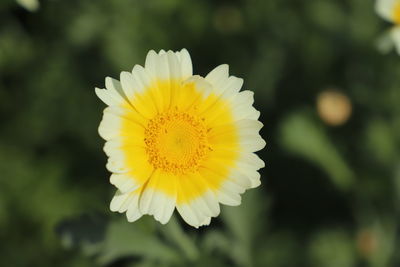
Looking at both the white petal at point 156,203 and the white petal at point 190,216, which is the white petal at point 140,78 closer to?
the white petal at point 156,203

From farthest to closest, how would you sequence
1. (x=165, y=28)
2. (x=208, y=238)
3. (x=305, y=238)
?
(x=165, y=28) → (x=305, y=238) → (x=208, y=238)

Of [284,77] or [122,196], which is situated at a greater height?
[284,77]

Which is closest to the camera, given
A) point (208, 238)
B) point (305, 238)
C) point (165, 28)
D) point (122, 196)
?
point (122, 196)

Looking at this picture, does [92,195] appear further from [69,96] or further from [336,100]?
[336,100]

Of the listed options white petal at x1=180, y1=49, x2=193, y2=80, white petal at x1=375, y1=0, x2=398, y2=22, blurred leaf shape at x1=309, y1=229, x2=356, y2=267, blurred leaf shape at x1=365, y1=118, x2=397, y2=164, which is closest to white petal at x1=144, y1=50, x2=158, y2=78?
white petal at x1=180, y1=49, x2=193, y2=80

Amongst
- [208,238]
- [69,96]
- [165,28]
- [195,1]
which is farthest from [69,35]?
[208,238]

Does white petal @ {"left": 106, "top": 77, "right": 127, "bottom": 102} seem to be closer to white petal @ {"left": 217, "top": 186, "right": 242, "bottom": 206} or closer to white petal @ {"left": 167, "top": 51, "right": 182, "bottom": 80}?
white petal @ {"left": 167, "top": 51, "right": 182, "bottom": 80}
